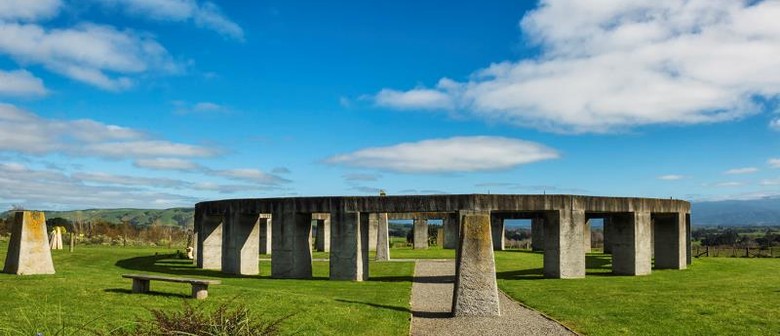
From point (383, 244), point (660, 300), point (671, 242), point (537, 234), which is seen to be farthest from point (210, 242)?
point (537, 234)

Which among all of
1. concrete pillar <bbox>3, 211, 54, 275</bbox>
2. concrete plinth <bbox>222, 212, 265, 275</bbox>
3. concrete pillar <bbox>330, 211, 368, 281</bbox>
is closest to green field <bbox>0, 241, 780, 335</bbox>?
concrete pillar <bbox>3, 211, 54, 275</bbox>

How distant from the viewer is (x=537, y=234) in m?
51.4

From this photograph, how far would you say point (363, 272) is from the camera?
26.9 meters

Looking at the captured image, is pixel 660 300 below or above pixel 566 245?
below

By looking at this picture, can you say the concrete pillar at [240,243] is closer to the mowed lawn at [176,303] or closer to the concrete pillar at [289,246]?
the concrete pillar at [289,246]

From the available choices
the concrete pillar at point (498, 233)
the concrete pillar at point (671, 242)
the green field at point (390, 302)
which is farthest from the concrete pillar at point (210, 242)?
the concrete pillar at point (498, 233)

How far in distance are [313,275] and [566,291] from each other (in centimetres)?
1288

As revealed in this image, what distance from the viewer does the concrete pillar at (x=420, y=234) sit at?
179ft

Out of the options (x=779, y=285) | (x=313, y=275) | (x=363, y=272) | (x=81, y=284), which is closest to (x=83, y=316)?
(x=81, y=284)

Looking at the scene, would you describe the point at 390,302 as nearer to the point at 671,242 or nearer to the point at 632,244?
the point at 632,244

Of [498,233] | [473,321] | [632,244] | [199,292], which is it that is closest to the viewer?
[473,321]

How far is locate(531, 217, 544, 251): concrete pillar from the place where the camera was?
50.4 metres

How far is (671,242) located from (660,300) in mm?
14801

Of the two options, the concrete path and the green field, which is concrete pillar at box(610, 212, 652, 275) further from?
the concrete path
